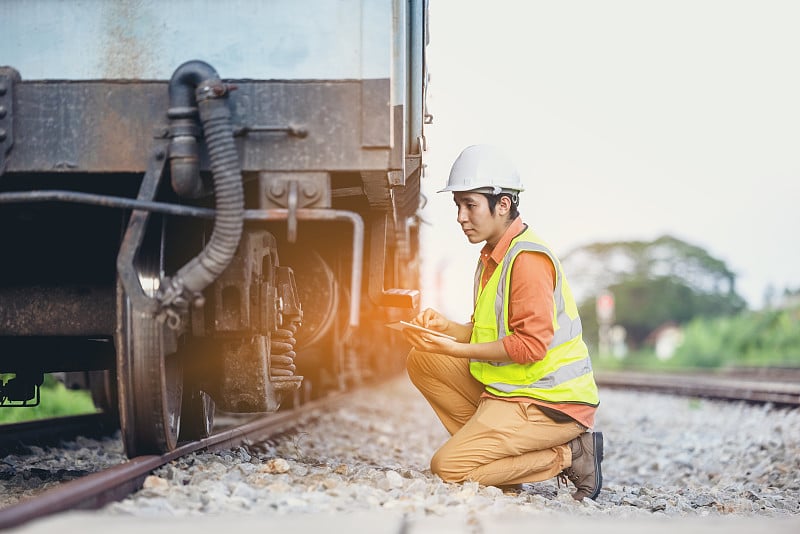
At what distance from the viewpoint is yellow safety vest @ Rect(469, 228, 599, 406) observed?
14.0 feet

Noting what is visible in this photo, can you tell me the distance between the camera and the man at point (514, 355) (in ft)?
13.7

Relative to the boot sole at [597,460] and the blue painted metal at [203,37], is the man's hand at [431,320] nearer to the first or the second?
the boot sole at [597,460]

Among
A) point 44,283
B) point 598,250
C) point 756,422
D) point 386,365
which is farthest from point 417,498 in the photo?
point 598,250

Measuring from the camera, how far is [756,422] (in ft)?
29.6

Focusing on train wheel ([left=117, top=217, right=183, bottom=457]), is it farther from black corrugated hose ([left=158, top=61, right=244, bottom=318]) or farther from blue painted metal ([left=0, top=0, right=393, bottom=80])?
blue painted metal ([left=0, top=0, right=393, bottom=80])

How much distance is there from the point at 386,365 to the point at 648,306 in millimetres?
36839

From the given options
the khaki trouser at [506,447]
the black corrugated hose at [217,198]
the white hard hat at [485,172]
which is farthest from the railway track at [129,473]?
the white hard hat at [485,172]

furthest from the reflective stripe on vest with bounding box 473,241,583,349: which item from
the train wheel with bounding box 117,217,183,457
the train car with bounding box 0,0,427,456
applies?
the train wheel with bounding box 117,217,183,457

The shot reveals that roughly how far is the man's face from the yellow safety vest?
0.17 meters

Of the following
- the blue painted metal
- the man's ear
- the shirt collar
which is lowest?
the shirt collar

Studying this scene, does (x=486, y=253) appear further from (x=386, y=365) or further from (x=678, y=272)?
(x=678, y=272)

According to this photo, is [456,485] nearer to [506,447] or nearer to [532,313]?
[506,447]

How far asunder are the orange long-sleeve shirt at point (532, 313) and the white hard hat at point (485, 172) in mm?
431

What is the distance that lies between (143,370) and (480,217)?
67.3 inches
